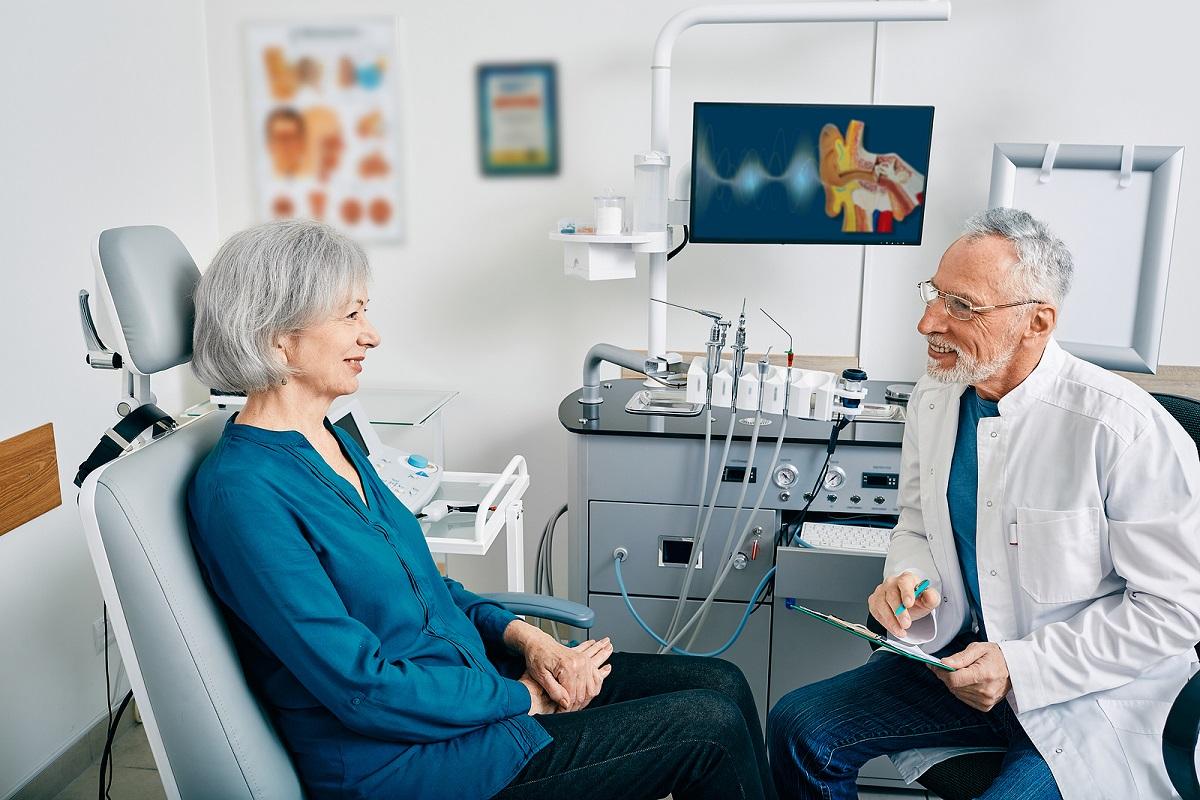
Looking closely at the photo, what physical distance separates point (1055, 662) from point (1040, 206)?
53.6 inches

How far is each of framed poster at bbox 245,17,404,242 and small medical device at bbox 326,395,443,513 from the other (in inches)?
35.1

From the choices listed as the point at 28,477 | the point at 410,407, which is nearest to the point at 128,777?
the point at 28,477

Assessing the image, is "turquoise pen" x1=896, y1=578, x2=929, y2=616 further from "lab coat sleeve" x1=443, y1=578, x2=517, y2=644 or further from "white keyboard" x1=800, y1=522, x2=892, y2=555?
"lab coat sleeve" x1=443, y1=578, x2=517, y2=644

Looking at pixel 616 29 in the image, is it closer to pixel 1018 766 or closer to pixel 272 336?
pixel 272 336

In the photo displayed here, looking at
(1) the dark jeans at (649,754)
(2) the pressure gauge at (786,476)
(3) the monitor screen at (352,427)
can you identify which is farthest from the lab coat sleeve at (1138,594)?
(3) the monitor screen at (352,427)

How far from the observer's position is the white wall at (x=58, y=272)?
205 centimetres

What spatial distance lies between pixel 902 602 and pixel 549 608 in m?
0.61

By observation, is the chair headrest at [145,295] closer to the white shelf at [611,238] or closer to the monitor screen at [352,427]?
the monitor screen at [352,427]

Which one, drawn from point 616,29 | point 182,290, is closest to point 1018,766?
point 182,290

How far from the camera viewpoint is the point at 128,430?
1.50m

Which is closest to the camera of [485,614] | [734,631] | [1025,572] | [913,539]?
[1025,572]

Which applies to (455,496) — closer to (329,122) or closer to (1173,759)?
(329,122)

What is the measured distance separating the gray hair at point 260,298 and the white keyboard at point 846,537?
1175 millimetres

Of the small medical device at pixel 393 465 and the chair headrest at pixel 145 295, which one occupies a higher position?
the chair headrest at pixel 145 295
